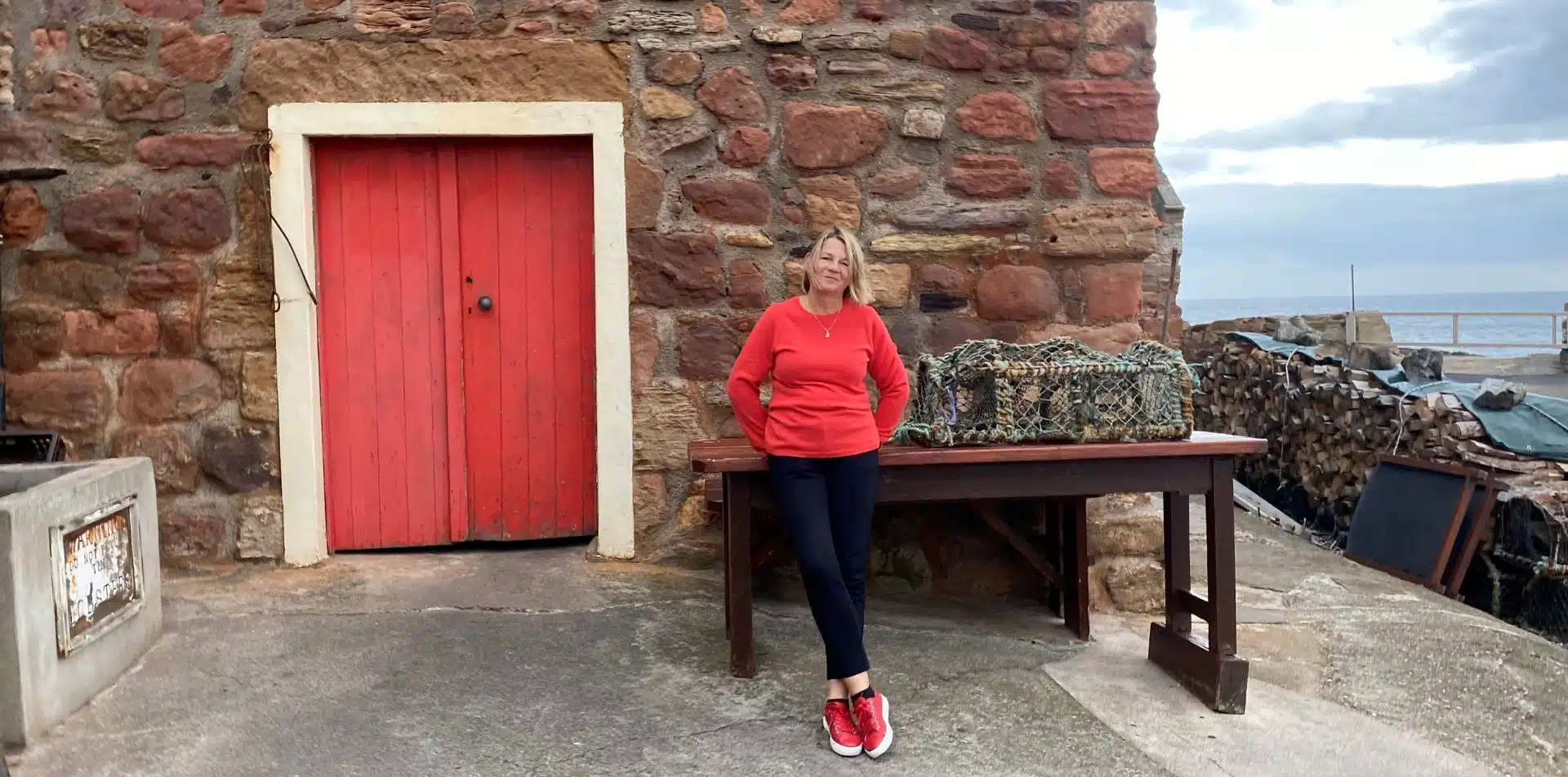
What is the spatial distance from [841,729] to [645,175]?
97.4 inches

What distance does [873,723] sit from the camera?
3.03 metres

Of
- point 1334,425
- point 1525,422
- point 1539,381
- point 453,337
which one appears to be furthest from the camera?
point 1539,381

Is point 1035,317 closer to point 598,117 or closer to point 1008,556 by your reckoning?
point 1008,556

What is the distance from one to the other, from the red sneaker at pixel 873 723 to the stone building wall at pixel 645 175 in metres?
1.69

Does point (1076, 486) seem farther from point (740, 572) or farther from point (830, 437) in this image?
point (740, 572)

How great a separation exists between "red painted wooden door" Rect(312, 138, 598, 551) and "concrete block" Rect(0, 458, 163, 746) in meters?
1.09

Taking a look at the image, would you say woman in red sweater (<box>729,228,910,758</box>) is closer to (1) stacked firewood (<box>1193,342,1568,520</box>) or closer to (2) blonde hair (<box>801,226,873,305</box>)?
(2) blonde hair (<box>801,226,873,305</box>)

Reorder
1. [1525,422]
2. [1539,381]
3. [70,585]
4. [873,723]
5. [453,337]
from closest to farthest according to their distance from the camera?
1. [873,723]
2. [70,585]
3. [453,337]
4. [1525,422]
5. [1539,381]

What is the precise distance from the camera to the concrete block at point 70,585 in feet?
9.45

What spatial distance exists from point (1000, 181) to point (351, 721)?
3.22 m

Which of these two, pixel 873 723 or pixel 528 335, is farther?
pixel 528 335

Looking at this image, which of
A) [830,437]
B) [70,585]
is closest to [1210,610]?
[830,437]

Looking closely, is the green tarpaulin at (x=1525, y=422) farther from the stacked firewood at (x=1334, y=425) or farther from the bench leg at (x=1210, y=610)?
the bench leg at (x=1210, y=610)

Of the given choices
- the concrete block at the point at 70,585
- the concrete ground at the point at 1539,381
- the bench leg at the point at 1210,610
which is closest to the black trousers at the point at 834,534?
the bench leg at the point at 1210,610
